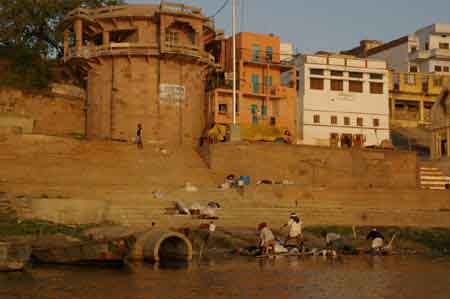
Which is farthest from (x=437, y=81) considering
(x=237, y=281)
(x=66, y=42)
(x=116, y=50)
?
(x=237, y=281)

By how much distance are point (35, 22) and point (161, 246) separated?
26876 mm

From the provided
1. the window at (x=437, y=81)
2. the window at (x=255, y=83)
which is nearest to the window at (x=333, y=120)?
the window at (x=255, y=83)

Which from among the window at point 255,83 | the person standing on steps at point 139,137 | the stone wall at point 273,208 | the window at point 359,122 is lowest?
the stone wall at point 273,208

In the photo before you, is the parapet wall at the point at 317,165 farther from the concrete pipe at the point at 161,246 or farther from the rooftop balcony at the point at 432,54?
the rooftop balcony at the point at 432,54

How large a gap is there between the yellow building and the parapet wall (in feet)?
67.6

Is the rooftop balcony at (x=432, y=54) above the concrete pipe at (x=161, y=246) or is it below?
above

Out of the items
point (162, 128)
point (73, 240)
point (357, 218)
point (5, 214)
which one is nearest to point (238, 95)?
point (162, 128)

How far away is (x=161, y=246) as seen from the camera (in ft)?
74.3

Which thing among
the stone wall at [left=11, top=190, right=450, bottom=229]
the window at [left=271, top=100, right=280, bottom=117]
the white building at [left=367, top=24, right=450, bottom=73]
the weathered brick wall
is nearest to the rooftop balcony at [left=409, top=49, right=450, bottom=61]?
the white building at [left=367, top=24, right=450, bottom=73]

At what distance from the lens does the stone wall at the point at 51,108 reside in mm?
Result: 42562

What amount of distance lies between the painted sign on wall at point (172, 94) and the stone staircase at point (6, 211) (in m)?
16.2

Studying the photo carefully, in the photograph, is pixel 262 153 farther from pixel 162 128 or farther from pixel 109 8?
pixel 109 8

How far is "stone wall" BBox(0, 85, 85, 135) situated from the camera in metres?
42.6

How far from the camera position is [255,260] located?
2245 centimetres
